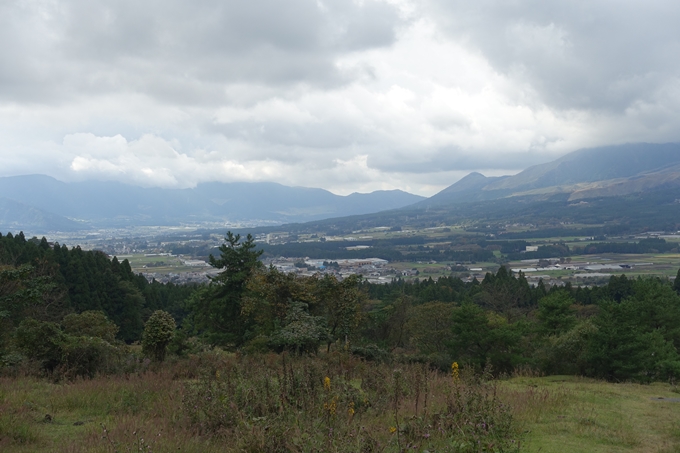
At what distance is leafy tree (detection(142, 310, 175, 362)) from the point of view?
10.5 metres

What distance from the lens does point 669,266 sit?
72.8 metres

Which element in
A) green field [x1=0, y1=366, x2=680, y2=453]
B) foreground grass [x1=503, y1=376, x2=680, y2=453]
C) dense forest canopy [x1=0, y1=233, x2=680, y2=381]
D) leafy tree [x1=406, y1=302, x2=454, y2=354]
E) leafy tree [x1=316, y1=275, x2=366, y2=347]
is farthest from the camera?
leafy tree [x1=406, y1=302, x2=454, y2=354]

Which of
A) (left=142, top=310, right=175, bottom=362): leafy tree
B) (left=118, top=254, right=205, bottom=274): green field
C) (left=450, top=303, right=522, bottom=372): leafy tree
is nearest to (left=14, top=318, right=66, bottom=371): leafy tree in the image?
(left=142, top=310, right=175, bottom=362): leafy tree

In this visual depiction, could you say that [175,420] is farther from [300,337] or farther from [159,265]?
[159,265]

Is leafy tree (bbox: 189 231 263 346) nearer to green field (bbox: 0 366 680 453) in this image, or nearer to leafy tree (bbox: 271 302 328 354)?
leafy tree (bbox: 271 302 328 354)

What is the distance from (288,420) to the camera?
5.22m

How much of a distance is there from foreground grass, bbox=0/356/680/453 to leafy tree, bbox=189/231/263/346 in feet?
37.4

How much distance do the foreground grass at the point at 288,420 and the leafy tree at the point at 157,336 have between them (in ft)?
7.96

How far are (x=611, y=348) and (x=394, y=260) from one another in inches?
3500

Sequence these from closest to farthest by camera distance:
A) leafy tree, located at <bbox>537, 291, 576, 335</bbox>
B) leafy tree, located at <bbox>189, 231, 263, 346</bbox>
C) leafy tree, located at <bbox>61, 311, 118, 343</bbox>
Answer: leafy tree, located at <bbox>61, 311, 118, 343</bbox> → leafy tree, located at <bbox>189, 231, 263, 346</bbox> → leafy tree, located at <bbox>537, 291, 576, 335</bbox>

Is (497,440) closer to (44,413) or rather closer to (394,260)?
(44,413)

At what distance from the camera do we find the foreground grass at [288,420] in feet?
15.1

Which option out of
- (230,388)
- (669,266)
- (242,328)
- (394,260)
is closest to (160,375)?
(230,388)

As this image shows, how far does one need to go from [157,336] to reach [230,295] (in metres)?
9.24
